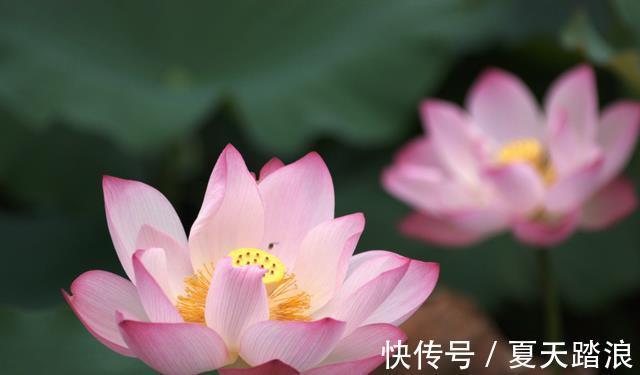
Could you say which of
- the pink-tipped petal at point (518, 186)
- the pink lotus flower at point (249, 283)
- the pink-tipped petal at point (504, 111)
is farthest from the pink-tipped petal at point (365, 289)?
the pink-tipped petal at point (504, 111)

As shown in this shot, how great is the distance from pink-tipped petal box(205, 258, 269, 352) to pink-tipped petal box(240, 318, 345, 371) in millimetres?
14

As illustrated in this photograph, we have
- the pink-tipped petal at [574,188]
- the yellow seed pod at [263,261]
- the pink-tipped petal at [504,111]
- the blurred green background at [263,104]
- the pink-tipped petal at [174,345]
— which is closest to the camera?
the pink-tipped petal at [174,345]

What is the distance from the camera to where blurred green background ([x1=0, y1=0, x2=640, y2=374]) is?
A: 165 centimetres

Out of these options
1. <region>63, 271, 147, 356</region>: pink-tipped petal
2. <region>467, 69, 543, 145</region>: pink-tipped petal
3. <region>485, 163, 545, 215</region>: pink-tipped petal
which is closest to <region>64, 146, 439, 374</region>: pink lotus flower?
<region>63, 271, 147, 356</region>: pink-tipped petal

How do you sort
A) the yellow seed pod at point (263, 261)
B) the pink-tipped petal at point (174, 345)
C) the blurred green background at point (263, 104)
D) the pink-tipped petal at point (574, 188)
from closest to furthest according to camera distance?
the pink-tipped petal at point (174, 345) → the yellow seed pod at point (263, 261) → the pink-tipped petal at point (574, 188) → the blurred green background at point (263, 104)

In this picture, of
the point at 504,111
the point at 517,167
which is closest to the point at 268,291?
the point at 517,167

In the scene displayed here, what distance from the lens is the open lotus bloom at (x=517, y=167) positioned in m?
1.28

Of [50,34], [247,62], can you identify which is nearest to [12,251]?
[50,34]

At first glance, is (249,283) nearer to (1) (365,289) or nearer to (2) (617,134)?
(1) (365,289)

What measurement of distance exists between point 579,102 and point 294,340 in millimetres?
890

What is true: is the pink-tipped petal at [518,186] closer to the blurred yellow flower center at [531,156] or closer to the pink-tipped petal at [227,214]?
the blurred yellow flower center at [531,156]

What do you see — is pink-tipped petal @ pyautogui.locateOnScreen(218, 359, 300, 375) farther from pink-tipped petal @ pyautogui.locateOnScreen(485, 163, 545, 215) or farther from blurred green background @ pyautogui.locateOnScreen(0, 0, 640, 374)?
blurred green background @ pyautogui.locateOnScreen(0, 0, 640, 374)

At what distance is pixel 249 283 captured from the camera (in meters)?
0.66

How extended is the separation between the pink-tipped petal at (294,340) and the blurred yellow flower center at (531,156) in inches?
30.7
